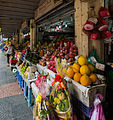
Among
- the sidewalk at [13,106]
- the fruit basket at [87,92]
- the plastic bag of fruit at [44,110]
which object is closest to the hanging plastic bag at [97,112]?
the fruit basket at [87,92]

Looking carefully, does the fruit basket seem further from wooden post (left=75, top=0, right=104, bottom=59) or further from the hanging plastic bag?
wooden post (left=75, top=0, right=104, bottom=59)

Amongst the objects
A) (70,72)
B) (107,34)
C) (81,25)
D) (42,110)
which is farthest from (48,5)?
(42,110)

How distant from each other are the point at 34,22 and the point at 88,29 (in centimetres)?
364

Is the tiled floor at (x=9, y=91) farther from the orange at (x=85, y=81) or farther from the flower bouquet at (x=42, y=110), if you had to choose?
the orange at (x=85, y=81)

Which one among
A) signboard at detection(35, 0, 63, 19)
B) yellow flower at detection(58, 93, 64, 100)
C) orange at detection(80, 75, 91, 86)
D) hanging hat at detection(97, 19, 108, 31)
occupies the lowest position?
yellow flower at detection(58, 93, 64, 100)

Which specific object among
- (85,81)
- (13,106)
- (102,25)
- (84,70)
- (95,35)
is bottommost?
(13,106)

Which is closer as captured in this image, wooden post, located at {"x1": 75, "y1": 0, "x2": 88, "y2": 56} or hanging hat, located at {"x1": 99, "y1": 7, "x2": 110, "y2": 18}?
hanging hat, located at {"x1": 99, "y1": 7, "x2": 110, "y2": 18}

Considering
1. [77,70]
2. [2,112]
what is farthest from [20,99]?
[77,70]

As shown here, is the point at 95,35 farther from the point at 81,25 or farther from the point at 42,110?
the point at 42,110

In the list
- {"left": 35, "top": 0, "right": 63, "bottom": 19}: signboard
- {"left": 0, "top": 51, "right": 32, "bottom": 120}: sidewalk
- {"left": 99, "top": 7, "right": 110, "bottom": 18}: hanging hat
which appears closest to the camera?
{"left": 99, "top": 7, "right": 110, "bottom": 18}: hanging hat

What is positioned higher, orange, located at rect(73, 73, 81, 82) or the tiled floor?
orange, located at rect(73, 73, 81, 82)

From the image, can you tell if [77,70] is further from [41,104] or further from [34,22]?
[34,22]

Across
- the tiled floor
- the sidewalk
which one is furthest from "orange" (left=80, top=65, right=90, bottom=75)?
the tiled floor

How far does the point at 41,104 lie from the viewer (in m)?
1.44
